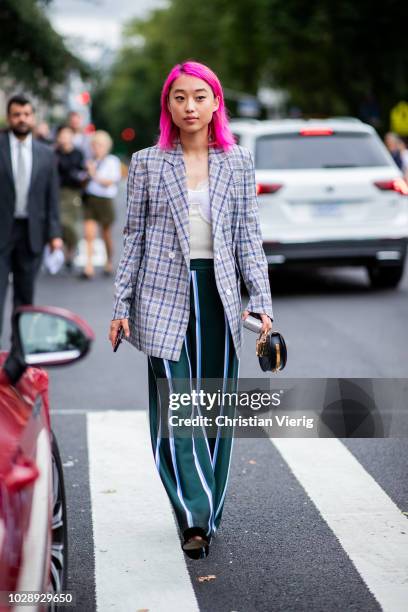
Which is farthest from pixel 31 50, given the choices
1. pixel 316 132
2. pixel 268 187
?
pixel 268 187

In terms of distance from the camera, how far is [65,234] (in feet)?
52.3

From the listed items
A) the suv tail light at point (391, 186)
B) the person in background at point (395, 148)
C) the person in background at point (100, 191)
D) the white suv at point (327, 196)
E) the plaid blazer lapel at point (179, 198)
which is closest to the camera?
the plaid blazer lapel at point (179, 198)

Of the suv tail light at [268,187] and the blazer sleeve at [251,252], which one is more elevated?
the blazer sleeve at [251,252]

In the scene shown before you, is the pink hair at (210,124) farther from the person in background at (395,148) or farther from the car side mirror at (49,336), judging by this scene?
the person in background at (395,148)

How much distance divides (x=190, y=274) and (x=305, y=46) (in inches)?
1693

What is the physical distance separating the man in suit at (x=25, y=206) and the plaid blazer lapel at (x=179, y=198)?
4.02 metres

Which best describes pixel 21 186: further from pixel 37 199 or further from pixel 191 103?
pixel 191 103

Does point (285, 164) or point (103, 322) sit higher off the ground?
point (285, 164)

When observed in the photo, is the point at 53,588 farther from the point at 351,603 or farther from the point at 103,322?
the point at 103,322

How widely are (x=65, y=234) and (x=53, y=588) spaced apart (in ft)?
41.1

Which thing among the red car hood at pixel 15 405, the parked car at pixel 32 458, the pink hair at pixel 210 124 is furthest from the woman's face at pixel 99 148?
the red car hood at pixel 15 405

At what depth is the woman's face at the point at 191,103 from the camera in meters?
4.53

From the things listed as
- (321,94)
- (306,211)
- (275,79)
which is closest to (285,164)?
(306,211)

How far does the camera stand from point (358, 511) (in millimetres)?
5344
